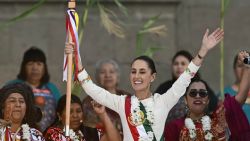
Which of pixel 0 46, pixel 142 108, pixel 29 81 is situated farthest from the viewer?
pixel 0 46

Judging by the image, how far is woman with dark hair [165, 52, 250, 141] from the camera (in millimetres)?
10812

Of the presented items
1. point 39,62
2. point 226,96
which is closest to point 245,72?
point 226,96

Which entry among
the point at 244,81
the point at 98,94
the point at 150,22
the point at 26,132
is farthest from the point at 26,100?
the point at 150,22

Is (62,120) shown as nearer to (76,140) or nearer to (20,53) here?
(76,140)

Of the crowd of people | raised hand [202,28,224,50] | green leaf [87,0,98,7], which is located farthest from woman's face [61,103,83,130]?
green leaf [87,0,98,7]

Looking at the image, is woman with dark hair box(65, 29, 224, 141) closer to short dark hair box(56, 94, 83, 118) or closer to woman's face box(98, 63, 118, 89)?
short dark hair box(56, 94, 83, 118)

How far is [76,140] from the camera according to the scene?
35.9ft

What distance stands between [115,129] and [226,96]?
1.03m

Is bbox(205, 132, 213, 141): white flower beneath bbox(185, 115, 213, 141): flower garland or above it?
beneath

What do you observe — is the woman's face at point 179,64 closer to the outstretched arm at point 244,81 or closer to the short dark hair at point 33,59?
the short dark hair at point 33,59

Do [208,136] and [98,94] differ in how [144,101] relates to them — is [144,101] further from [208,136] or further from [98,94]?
[208,136]

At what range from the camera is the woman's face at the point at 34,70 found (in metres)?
12.3

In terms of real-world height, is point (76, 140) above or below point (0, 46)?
below

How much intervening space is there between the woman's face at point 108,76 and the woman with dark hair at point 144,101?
65.6 inches
